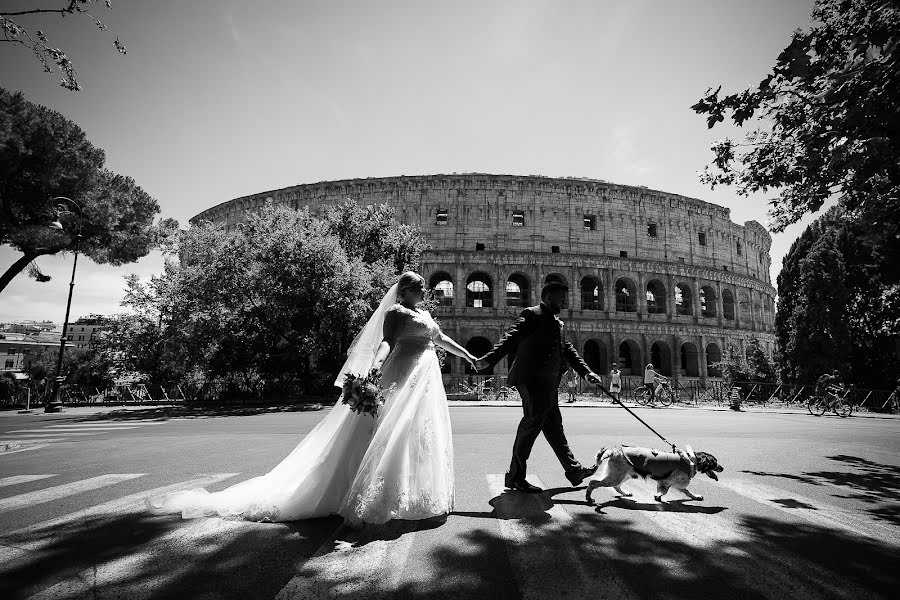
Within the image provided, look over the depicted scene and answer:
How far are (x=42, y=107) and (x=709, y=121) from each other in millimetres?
24192

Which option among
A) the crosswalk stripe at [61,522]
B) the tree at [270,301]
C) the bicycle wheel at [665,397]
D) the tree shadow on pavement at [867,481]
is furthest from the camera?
the bicycle wheel at [665,397]

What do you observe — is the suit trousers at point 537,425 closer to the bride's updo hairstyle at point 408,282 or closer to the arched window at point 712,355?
the bride's updo hairstyle at point 408,282

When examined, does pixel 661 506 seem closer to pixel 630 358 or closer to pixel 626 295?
pixel 630 358

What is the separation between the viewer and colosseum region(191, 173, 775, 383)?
1260 inches

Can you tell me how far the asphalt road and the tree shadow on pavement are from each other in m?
0.03

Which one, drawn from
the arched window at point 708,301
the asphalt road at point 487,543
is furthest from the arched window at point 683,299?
the asphalt road at point 487,543

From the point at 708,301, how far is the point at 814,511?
38263 mm

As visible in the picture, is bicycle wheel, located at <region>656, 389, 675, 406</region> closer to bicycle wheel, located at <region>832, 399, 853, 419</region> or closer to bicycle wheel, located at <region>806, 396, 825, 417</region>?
bicycle wheel, located at <region>806, 396, 825, 417</region>

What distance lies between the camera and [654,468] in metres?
3.86

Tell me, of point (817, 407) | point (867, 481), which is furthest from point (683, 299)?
point (867, 481)

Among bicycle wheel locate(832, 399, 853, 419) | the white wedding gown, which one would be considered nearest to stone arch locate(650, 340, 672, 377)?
bicycle wheel locate(832, 399, 853, 419)

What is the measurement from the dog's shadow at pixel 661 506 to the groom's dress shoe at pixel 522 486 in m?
0.65

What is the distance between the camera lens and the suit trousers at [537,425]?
4.22 m

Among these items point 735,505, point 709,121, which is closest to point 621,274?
point 709,121
